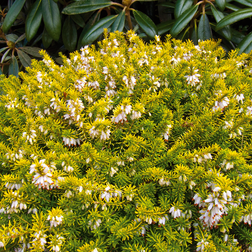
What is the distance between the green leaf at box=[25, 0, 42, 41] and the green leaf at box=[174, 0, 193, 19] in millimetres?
1431

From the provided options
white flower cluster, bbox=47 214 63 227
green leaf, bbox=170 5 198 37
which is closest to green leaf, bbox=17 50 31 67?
green leaf, bbox=170 5 198 37

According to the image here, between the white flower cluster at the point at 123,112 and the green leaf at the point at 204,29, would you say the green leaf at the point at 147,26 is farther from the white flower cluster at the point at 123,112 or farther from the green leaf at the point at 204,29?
the white flower cluster at the point at 123,112

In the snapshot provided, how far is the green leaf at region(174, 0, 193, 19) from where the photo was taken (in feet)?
7.08

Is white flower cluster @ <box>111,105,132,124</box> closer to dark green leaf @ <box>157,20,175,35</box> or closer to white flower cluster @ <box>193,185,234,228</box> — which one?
white flower cluster @ <box>193,185,234,228</box>

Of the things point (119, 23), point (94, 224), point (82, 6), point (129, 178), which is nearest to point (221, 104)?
point (129, 178)

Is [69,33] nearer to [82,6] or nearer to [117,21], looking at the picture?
[82,6]

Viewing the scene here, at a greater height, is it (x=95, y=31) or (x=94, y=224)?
(x=95, y=31)

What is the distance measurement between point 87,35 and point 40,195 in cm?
182

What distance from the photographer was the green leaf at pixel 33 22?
2.24m

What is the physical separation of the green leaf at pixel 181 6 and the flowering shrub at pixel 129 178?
1.28 meters

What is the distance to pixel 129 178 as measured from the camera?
899 mm

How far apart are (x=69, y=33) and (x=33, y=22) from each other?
44 cm

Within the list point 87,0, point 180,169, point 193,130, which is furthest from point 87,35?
point 180,169

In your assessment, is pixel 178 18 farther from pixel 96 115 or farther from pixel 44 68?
pixel 96 115
